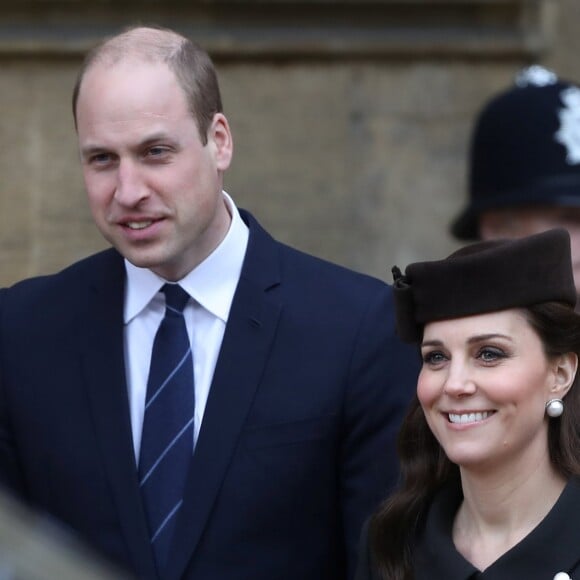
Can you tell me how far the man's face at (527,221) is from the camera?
4.14 metres

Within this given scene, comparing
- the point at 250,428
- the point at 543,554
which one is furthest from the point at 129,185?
the point at 543,554

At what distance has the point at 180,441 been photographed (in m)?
3.48

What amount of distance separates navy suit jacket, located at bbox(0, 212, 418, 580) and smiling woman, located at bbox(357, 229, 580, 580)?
1.19ft

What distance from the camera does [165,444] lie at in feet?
11.4

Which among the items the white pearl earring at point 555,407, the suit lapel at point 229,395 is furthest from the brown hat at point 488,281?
the suit lapel at point 229,395

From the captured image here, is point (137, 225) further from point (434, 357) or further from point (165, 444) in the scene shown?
point (434, 357)

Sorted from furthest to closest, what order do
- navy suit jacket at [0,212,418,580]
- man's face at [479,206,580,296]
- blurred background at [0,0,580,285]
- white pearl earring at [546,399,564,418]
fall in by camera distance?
1. blurred background at [0,0,580,285]
2. man's face at [479,206,580,296]
3. navy suit jacket at [0,212,418,580]
4. white pearl earring at [546,399,564,418]

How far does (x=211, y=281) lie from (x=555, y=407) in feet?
2.82

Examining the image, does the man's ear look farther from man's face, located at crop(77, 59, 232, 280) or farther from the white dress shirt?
the white dress shirt

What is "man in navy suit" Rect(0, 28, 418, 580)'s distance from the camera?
3.45m

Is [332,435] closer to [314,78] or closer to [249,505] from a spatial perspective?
[249,505]

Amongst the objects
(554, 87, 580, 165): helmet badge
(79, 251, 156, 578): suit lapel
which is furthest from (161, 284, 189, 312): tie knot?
(554, 87, 580, 165): helmet badge

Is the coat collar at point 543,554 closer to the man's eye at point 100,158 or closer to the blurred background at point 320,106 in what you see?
the man's eye at point 100,158

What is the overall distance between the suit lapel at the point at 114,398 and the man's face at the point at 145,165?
0.18 meters
